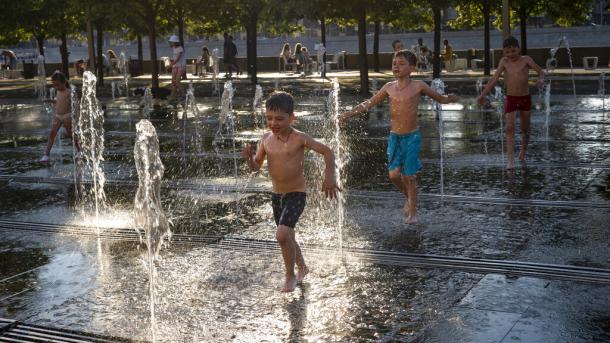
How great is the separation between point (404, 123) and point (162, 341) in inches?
141

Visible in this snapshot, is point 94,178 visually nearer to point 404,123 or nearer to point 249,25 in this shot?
point 404,123

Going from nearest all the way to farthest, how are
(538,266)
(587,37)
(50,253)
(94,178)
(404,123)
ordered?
(538,266) < (50,253) < (404,123) < (94,178) < (587,37)

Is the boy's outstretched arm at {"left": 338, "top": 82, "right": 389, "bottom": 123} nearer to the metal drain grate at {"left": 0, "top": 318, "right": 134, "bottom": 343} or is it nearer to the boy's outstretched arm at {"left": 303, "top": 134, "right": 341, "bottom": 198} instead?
the boy's outstretched arm at {"left": 303, "top": 134, "right": 341, "bottom": 198}

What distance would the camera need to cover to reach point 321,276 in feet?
19.6

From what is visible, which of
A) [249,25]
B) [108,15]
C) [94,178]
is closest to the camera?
[94,178]

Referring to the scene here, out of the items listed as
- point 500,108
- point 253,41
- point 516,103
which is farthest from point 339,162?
point 253,41

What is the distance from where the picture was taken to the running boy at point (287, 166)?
18.3 feet

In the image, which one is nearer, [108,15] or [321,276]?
[321,276]

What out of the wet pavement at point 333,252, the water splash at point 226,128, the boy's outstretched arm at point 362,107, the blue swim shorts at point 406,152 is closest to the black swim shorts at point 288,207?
the wet pavement at point 333,252

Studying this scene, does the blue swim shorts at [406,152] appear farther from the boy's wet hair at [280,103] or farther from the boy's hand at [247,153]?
the boy's hand at [247,153]

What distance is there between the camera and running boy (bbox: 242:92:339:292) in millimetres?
5566

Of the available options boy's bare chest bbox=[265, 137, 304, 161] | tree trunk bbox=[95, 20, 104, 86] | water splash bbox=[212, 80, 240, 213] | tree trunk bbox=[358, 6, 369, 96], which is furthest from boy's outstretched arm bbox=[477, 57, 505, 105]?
tree trunk bbox=[95, 20, 104, 86]

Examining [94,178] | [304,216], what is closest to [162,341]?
[304,216]

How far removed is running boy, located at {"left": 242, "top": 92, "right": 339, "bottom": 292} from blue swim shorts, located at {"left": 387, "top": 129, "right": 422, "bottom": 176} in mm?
2021
